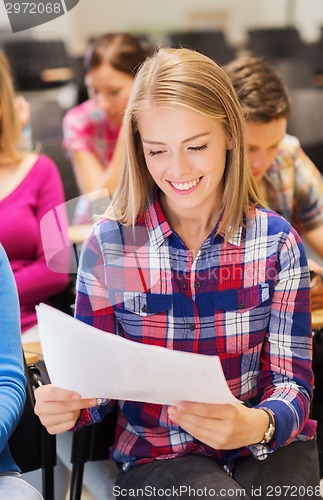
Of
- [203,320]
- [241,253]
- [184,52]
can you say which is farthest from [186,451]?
[184,52]

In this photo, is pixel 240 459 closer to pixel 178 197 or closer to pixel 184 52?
pixel 178 197

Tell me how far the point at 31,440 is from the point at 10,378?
0.18 m

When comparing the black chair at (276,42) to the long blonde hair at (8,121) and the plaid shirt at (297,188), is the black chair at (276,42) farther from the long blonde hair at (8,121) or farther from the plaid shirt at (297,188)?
the long blonde hair at (8,121)

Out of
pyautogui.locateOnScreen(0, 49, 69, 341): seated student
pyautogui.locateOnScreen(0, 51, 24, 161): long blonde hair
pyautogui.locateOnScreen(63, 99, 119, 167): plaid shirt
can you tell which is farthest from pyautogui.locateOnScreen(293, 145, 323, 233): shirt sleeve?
pyautogui.locateOnScreen(63, 99, 119, 167): plaid shirt

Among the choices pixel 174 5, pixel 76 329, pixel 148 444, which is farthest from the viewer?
pixel 174 5

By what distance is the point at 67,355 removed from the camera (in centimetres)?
99

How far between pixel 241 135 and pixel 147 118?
0.15 metres

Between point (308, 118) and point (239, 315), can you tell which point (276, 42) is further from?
point (239, 315)

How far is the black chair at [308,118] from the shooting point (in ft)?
9.30

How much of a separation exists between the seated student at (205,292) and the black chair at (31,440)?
12 centimetres

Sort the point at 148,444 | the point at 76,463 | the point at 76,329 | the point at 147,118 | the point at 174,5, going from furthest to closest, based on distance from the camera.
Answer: the point at 174,5 → the point at 76,463 → the point at 148,444 → the point at 147,118 → the point at 76,329

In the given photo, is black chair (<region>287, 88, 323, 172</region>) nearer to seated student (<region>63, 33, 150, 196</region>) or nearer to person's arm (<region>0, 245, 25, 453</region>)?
seated student (<region>63, 33, 150, 196</region>)

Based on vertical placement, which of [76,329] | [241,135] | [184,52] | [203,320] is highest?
[184,52]

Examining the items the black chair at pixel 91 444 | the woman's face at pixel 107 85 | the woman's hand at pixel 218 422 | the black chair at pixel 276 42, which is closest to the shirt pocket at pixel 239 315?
the woman's hand at pixel 218 422
